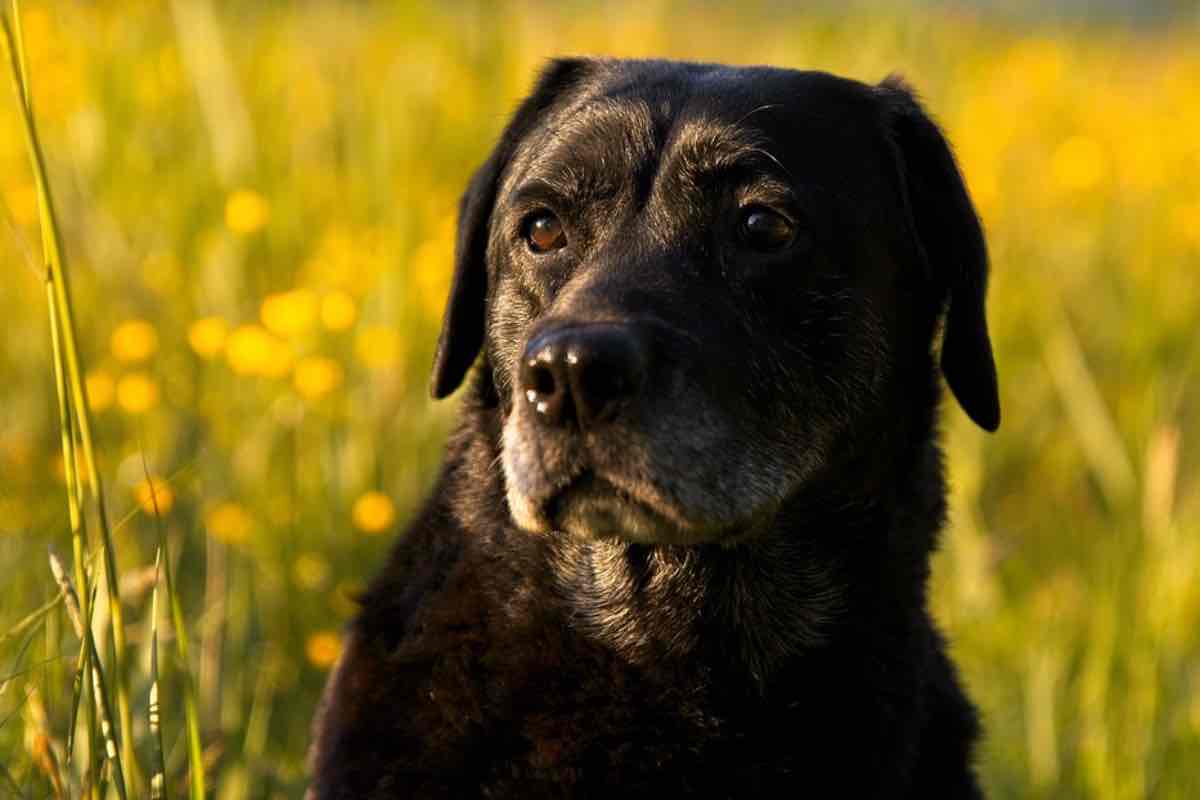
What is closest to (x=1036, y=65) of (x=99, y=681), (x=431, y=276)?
(x=431, y=276)

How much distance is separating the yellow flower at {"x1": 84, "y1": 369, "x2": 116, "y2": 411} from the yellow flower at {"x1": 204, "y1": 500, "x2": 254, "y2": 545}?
0.66m

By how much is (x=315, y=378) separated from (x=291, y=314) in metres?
0.18

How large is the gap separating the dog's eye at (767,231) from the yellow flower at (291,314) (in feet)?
5.90

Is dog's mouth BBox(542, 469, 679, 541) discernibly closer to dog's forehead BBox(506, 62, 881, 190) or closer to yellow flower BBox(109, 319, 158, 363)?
dog's forehead BBox(506, 62, 881, 190)

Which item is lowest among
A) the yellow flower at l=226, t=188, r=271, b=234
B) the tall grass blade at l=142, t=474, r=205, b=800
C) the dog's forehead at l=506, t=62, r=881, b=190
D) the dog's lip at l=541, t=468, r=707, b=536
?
the yellow flower at l=226, t=188, r=271, b=234

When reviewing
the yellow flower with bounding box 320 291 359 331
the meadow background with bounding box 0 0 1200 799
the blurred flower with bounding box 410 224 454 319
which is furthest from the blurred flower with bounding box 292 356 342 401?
the blurred flower with bounding box 410 224 454 319

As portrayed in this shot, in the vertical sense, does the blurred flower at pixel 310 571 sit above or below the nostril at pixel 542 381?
below

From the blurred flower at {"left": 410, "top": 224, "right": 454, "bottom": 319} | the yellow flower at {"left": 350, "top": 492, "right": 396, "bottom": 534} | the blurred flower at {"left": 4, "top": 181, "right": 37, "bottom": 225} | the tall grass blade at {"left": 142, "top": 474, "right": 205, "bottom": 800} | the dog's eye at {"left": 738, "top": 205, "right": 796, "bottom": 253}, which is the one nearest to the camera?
the tall grass blade at {"left": 142, "top": 474, "right": 205, "bottom": 800}

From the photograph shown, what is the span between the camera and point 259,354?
4160 mm

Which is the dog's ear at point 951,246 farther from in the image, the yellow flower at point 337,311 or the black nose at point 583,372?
the yellow flower at point 337,311

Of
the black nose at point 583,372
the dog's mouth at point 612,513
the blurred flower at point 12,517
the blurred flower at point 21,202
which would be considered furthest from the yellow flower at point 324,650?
the blurred flower at point 21,202

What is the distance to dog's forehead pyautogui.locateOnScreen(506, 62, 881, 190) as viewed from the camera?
8.79ft

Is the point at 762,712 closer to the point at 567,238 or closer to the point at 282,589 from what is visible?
the point at 567,238

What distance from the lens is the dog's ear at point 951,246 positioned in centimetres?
281
